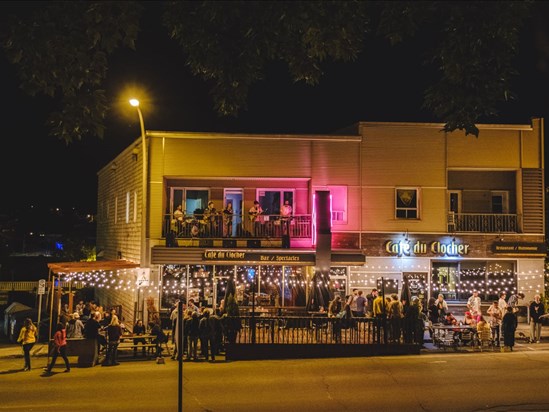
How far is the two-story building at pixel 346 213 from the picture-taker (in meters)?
23.8

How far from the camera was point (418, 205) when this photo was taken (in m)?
24.7

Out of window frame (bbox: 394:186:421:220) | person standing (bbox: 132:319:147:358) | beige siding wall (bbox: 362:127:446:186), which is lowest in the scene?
person standing (bbox: 132:319:147:358)

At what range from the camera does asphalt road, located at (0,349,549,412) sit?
11.7 m

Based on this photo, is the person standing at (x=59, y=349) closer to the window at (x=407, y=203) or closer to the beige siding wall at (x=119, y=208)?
the beige siding wall at (x=119, y=208)

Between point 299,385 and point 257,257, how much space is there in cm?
991

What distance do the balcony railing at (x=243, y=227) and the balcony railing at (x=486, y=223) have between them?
6.51m

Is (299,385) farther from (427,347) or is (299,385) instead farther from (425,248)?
(425,248)

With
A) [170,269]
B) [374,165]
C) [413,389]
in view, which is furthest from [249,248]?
[413,389]

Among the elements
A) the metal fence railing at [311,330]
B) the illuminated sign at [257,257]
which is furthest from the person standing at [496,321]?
the illuminated sign at [257,257]

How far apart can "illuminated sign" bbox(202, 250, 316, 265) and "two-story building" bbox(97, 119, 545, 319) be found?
17 centimetres

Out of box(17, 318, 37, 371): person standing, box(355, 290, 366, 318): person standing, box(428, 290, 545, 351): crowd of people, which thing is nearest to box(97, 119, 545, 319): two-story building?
box(355, 290, 366, 318): person standing

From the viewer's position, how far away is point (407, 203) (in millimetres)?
24734

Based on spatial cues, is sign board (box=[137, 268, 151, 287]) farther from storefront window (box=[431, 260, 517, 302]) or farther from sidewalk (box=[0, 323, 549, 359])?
storefront window (box=[431, 260, 517, 302])

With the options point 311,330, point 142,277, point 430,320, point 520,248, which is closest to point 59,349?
point 142,277
